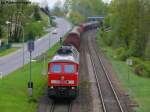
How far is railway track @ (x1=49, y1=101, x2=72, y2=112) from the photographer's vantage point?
30.6 m

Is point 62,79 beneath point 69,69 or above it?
beneath

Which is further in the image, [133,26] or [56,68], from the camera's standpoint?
[133,26]

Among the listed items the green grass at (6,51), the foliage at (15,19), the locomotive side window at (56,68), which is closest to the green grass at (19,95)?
the locomotive side window at (56,68)

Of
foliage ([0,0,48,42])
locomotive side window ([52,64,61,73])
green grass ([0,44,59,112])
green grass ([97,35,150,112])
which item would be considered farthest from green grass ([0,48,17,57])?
locomotive side window ([52,64,61,73])

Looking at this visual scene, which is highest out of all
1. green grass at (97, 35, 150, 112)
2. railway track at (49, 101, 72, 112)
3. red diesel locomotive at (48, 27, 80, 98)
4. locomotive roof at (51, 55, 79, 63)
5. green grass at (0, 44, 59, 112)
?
locomotive roof at (51, 55, 79, 63)

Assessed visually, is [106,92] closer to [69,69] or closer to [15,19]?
[69,69]

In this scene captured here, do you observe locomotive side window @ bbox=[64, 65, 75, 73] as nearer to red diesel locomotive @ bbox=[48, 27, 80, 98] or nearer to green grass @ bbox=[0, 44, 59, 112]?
red diesel locomotive @ bbox=[48, 27, 80, 98]

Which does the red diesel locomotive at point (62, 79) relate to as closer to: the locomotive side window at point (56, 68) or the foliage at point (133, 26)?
the locomotive side window at point (56, 68)

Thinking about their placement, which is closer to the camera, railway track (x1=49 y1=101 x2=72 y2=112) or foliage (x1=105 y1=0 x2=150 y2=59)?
railway track (x1=49 y1=101 x2=72 y2=112)

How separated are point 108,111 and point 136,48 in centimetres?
4544

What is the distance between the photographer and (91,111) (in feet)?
99.1

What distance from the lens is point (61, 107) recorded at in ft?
103

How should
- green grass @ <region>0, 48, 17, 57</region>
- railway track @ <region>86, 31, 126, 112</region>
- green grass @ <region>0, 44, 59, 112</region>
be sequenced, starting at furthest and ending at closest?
green grass @ <region>0, 48, 17, 57</region>
railway track @ <region>86, 31, 126, 112</region>
green grass @ <region>0, 44, 59, 112</region>

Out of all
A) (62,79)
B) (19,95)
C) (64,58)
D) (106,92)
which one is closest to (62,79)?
(62,79)
